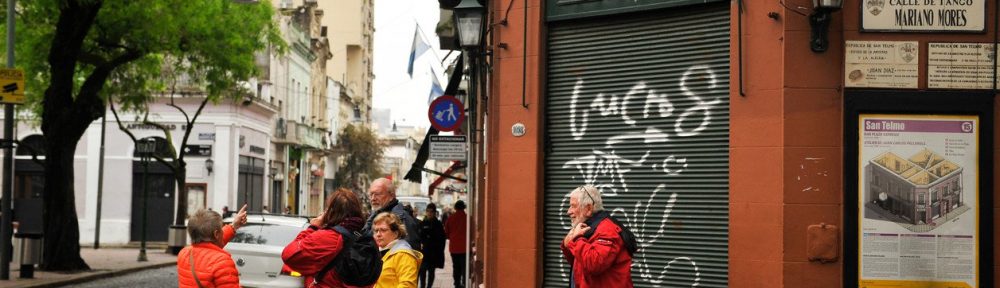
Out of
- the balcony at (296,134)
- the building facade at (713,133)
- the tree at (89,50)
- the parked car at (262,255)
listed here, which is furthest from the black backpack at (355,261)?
the balcony at (296,134)

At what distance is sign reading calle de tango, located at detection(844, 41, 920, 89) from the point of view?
9.94 meters

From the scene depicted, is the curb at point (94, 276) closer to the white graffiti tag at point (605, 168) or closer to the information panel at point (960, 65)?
the white graffiti tag at point (605, 168)

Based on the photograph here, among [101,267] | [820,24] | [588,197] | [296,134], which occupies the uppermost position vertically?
[296,134]

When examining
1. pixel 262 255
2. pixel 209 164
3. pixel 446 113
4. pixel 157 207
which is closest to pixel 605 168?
pixel 446 113

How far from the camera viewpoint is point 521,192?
12242 millimetres

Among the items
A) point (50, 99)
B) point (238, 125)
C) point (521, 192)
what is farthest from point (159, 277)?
point (238, 125)

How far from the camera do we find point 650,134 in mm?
11414

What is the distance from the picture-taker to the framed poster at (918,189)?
32.5 feet

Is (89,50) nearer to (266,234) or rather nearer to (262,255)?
(266,234)

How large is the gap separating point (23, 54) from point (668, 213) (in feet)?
61.8

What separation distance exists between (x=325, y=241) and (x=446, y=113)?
9.05m

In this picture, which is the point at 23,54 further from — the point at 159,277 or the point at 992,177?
the point at 992,177

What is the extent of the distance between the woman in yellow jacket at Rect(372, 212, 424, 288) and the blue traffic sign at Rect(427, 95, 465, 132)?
323 inches

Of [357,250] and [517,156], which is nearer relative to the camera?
[357,250]
